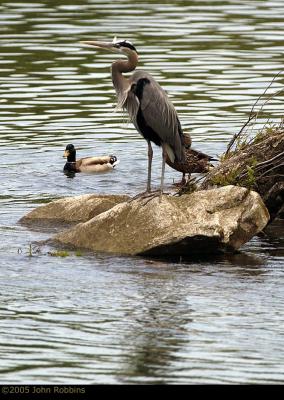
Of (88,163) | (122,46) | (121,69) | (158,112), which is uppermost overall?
(122,46)

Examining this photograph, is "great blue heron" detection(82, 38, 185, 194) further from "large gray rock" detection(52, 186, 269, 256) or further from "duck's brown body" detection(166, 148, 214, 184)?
"duck's brown body" detection(166, 148, 214, 184)

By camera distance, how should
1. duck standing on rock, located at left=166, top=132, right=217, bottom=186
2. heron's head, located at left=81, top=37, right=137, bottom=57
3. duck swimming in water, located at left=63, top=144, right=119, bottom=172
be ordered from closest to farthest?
heron's head, located at left=81, top=37, right=137, bottom=57 → duck standing on rock, located at left=166, top=132, right=217, bottom=186 → duck swimming in water, located at left=63, top=144, right=119, bottom=172

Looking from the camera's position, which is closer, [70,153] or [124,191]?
[124,191]

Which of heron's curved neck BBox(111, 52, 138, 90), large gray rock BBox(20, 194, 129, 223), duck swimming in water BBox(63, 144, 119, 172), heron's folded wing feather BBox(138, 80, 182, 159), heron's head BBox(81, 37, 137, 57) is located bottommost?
duck swimming in water BBox(63, 144, 119, 172)

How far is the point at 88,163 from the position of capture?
63.8 ft

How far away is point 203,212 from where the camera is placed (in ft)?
46.0

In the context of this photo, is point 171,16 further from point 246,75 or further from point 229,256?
point 229,256

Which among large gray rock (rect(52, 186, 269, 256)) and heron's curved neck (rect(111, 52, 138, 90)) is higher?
heron's curved neck (rect(111, 52, 138, 90))

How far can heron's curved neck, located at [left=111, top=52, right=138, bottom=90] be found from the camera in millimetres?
14766

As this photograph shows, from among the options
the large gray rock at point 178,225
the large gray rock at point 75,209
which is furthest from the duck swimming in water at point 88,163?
the large gray rock at point 178,225

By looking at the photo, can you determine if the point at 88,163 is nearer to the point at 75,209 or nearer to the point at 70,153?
the point at 70,153

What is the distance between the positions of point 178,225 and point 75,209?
2.40 meters

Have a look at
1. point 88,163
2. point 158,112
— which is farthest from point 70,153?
point 158,112

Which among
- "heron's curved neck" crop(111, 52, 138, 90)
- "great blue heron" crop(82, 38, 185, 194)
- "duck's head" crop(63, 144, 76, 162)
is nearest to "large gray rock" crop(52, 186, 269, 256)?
"great blue heron" crop(82, 38, 185, 194)
